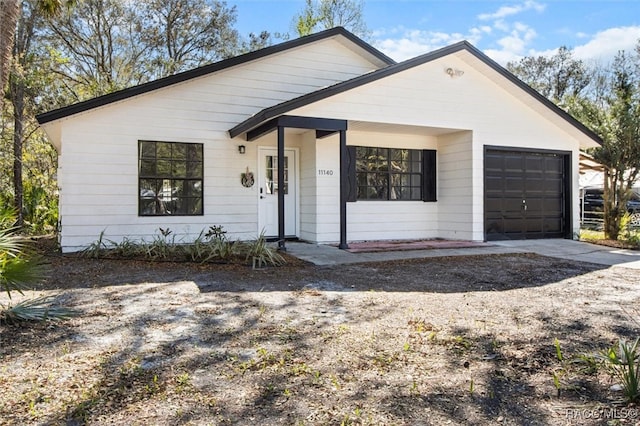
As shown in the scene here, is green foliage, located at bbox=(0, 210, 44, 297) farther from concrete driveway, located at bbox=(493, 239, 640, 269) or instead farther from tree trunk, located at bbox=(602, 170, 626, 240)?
tree trunk, located at bbox=(602, 170, 626, 240)

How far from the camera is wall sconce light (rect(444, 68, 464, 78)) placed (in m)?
10.0

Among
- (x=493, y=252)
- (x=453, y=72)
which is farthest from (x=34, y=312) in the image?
(x=453, y=72)

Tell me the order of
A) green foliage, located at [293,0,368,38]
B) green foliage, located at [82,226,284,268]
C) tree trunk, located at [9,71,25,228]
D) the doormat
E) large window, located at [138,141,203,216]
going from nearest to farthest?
green foliage, located at [82,226,284,268], the doormat, large window, located at [138,141,203,216], tree trunk, located at [9,71,25,228], green foliage, located at [293,0,368,38]

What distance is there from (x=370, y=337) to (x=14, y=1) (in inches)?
198

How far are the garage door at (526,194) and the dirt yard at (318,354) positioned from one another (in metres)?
4.92

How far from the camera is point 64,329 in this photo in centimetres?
391

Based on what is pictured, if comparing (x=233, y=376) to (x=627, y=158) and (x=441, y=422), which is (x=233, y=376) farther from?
(x=627, y=158)

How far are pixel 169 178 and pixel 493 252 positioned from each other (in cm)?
688

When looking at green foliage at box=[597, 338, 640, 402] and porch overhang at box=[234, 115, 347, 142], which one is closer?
green foliage at box=[597, 338, 640, 402]

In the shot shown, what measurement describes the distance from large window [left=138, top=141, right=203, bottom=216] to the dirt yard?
345 cm

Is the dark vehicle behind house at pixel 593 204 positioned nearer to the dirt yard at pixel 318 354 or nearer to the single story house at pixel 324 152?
the single story house at pixel 324 152

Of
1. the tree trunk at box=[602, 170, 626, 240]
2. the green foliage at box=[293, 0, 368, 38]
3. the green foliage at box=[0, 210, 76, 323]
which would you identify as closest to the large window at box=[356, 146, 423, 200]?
the tree trunk at box=[602, 170, 626, 240]

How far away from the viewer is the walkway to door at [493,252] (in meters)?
8.00

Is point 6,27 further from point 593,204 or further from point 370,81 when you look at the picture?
point 593,204
